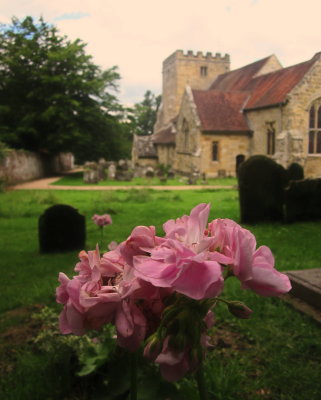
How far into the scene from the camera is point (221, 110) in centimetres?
3023

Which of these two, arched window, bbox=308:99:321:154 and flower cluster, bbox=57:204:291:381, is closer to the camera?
flower cluster, bbox=57:204:291:381

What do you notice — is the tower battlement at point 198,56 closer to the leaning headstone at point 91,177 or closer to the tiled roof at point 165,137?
the tiled roof at point 165,137

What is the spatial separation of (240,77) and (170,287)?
37276 millimetres

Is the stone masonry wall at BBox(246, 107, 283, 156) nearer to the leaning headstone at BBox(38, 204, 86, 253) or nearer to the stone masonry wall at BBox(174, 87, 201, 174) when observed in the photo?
the stone masonry wall at BBox(174, 87, 201, 174)

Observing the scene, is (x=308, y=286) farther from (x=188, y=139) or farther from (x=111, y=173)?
(x=188, y=139)

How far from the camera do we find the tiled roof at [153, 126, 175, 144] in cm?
3584

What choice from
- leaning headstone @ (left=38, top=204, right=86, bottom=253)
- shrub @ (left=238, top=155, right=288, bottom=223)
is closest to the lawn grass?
leaning headstone @ (left=38, top=204, right=86, bottom=253)

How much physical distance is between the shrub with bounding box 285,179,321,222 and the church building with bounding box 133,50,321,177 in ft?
51.7

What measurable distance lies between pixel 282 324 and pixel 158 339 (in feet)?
11.3

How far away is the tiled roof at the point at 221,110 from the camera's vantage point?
94.9 feet

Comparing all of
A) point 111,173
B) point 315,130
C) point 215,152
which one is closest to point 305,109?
point 315,130

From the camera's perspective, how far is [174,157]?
3462 cm

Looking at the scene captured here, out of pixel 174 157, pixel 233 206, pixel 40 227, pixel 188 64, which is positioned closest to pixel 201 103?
pixel 174 157

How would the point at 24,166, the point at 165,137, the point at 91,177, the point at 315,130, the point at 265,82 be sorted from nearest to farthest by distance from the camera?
1. the point at 91,177
2. the point at 315,130
3. the point at 24,166
4. the point at 265,82
5. the point at 165,137
